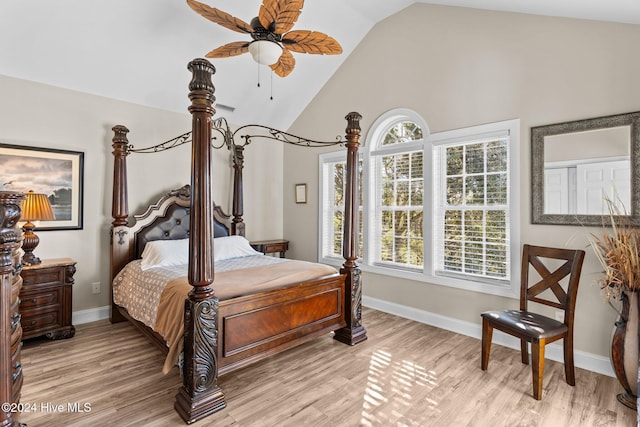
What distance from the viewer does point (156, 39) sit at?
3498mm

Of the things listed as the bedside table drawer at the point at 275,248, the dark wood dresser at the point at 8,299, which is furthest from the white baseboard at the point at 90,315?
the dark wood dresser at the point at 8,299

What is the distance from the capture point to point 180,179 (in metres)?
4.50

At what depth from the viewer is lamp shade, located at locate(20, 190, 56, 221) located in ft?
9.70

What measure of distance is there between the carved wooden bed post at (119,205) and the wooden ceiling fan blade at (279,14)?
2.33 m

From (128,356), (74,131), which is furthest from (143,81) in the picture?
(128,356)

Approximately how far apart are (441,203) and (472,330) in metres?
1.41

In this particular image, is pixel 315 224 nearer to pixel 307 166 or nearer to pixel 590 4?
pixel 307 166

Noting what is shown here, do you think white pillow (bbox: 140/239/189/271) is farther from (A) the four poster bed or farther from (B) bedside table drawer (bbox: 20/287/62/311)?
(B) bedside table drawer (bbox: 20/287/62/311)

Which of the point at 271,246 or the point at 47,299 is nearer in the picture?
the point at 47,299

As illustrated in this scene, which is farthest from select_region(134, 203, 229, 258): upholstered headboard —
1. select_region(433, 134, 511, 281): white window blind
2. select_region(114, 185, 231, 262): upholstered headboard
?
select_region(433, 134, 511, 281): white window blind

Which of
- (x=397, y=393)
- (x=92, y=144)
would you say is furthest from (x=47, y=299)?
(x=397, y=393)

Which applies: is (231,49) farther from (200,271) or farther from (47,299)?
(47,299)

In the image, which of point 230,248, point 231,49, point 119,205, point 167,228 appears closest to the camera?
point 231,49

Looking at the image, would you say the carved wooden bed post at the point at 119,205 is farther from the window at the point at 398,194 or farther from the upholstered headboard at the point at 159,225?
the window at the point at 398,194
